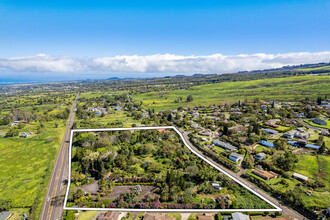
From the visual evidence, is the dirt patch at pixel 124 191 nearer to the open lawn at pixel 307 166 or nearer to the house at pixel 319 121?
the open lawn at pixel 307 166

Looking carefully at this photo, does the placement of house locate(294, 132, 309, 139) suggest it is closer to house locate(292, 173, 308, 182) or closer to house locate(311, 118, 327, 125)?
house locate(311, 118, 327, 125)

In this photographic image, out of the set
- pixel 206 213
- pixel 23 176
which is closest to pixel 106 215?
pixel 206 213

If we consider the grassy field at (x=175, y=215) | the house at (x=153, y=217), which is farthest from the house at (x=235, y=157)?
the house at (x=153, y=217)

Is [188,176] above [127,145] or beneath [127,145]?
beneath

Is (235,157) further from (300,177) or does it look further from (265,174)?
(300,177)

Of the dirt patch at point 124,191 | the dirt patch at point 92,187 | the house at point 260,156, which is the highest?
the house at point 260,156

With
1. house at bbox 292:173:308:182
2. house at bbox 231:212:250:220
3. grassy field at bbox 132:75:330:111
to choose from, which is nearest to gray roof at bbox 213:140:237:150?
house at bbox 292:173:308:182

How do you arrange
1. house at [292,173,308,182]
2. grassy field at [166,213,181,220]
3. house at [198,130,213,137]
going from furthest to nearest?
house at [198,130,213,137] → house at [292,173,308,182] → grassy field at [166,213,181,220]

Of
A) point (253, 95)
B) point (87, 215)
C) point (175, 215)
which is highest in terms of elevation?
point (253, 95)

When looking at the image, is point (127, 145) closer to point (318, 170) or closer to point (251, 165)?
point (251, 165)

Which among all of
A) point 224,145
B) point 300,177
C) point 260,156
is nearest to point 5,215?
point 224,145

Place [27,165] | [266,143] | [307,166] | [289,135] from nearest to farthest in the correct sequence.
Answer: [307,166]
[27,165]
[266,143]
[289,135]
